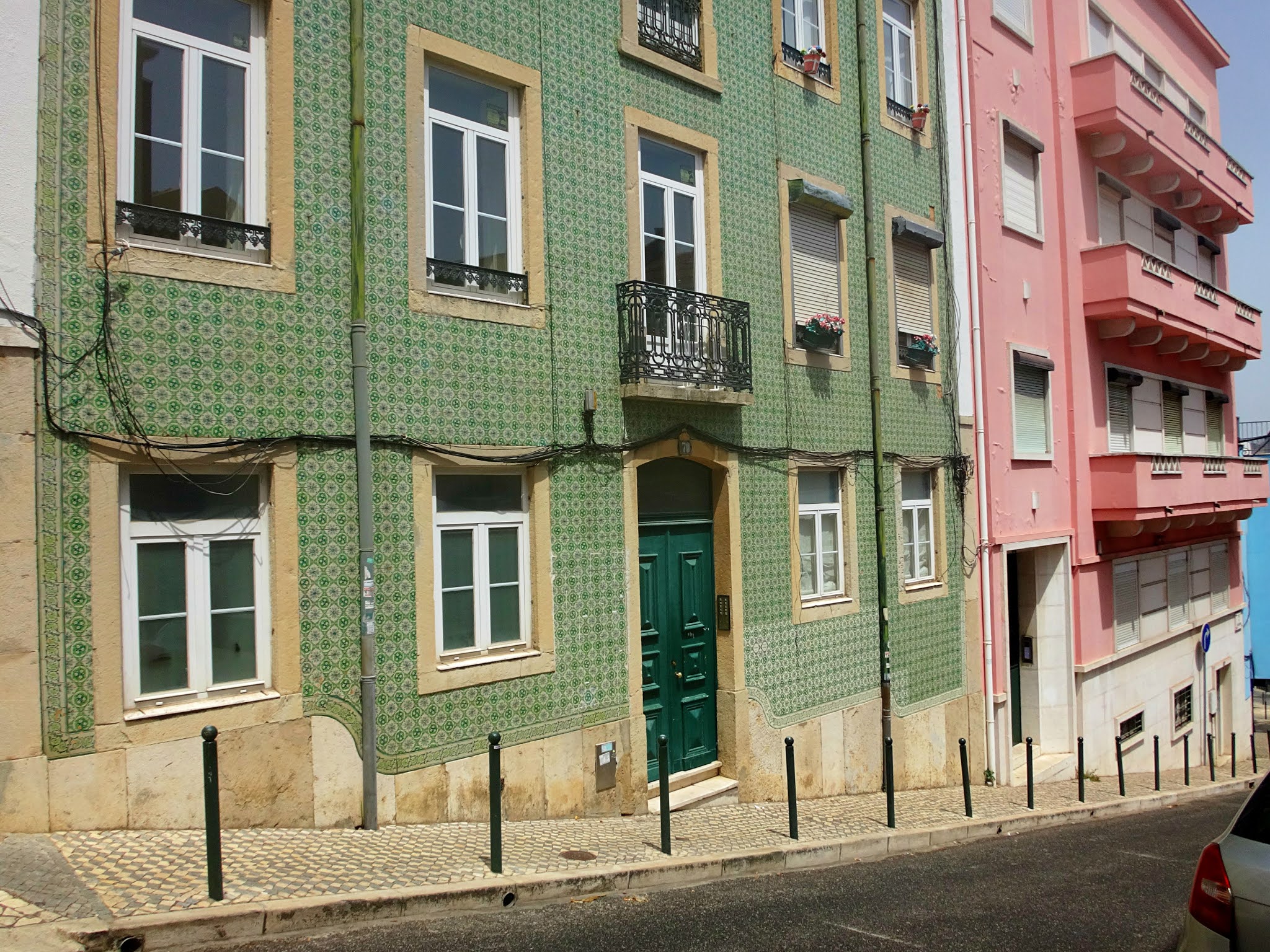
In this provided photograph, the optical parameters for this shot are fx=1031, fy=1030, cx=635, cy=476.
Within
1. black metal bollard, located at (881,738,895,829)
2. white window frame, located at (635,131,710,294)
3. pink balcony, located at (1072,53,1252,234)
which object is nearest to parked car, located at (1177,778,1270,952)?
black metal bollard, located at (881,738,895,829)

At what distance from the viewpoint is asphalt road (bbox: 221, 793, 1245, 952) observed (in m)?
5.53

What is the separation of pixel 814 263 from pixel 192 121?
7.14m

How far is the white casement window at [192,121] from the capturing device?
636cm

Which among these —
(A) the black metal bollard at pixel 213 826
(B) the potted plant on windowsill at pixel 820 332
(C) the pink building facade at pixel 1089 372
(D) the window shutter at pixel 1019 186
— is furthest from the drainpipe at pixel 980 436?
(A) the black metal bollard at pixel 213 826

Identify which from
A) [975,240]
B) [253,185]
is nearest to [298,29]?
[253,185]

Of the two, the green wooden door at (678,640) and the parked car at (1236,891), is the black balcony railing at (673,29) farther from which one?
the parked car at (1236,891)

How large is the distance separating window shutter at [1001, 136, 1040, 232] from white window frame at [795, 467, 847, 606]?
591 cm

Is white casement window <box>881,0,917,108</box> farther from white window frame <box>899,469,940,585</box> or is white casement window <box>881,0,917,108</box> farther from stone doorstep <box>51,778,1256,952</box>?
stone doorstep <box>51,778,1256,952</box>

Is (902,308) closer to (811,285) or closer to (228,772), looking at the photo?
(811,285)

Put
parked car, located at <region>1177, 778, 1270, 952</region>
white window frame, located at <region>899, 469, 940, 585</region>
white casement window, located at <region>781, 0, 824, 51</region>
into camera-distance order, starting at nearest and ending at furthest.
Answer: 1. parked car, located at <region>1177, 778, 1270, 952</region>
2. white casement window, located at <region>781, 0, 824, 51</region>
3. white window frame, located at <region>899, 469, 940, 585</region>

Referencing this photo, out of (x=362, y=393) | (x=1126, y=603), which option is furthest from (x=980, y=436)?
(x=362, y=393)

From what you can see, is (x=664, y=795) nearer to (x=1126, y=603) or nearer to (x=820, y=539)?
(x=820, y=539)

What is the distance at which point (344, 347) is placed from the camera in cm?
726

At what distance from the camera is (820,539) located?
38.6ft
